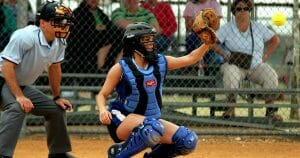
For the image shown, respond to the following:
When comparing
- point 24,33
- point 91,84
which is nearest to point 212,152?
point 91,84

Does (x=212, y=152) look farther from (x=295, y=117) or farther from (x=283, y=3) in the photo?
(x=283, y=3)

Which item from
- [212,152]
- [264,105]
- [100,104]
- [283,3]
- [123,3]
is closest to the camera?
[100,104]

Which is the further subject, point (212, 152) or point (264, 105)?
point (264, 105)

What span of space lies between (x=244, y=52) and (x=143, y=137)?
3.80 m

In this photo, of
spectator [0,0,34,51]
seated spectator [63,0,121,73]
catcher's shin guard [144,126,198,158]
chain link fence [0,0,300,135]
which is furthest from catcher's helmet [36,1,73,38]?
spectator [0,0,34,51]

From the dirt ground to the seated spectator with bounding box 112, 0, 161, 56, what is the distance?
4.78 feet

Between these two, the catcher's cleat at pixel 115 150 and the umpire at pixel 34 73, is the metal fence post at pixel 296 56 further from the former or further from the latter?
the catcher's cleat at pixel 115 150

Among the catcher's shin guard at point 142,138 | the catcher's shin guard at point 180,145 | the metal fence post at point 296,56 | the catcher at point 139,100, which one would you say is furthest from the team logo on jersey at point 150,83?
the metal fence post at point 296,56

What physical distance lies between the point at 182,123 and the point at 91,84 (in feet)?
4.08

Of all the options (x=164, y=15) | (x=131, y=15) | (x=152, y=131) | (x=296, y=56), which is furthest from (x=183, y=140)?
(x=296, y=56)

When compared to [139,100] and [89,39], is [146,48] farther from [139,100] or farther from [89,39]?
[89,39]

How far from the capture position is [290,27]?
1012 centimetres

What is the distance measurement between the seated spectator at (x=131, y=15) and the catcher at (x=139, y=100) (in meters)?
3.17

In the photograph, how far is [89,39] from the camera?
356 inches
